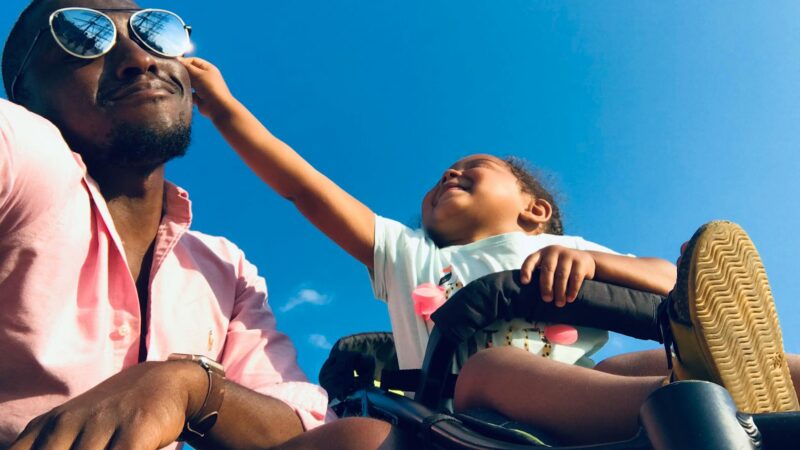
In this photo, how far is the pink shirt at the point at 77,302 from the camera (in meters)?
1.58

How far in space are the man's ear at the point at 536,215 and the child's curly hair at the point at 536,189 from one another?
0.19 feet

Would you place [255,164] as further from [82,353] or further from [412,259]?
[82,353]

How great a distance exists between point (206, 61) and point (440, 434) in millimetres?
1716

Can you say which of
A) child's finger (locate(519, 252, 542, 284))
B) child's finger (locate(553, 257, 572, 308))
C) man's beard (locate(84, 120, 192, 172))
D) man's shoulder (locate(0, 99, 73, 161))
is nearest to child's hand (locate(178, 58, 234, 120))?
man's beard (locate(84, 120, 192, 172))

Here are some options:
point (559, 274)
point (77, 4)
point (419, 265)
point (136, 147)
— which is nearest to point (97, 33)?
point (77, 4)

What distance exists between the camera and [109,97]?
6.83ft

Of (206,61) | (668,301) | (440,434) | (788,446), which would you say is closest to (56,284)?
(440,434)

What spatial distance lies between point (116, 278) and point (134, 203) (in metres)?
0.38

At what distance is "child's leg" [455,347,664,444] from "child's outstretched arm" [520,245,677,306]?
0.75 feet

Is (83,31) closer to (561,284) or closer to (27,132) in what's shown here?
(27,132)

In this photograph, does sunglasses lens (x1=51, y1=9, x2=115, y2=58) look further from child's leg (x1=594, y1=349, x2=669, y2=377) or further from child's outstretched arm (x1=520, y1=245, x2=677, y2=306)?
child's leg (x1=594, y1=349, x2=669, y2=377)

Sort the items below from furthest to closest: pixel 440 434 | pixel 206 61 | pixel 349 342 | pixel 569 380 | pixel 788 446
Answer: pixel 349 342
pixel 206 61
pixel 569 380
pixel 440 434
pixel 788 446

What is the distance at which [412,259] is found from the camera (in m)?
2.62

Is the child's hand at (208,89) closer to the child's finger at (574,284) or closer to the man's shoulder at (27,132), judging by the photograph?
the man's shoulder at (27,132)
